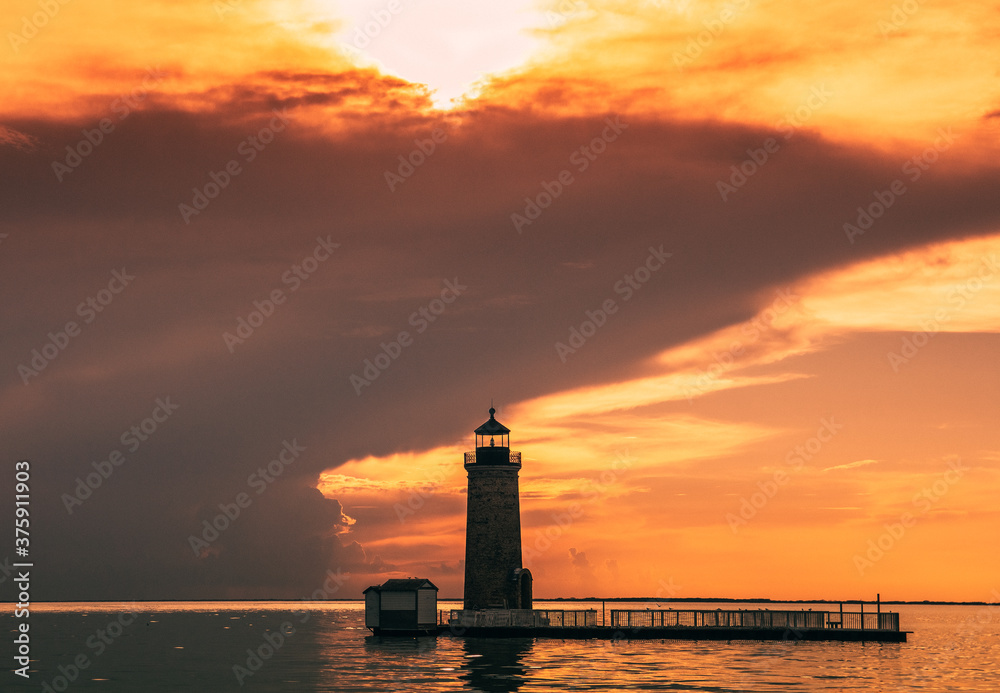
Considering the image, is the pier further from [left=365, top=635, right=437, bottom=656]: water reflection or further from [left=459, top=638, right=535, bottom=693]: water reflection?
[left=365, top=635, right=437, bottom=656]: water reflection

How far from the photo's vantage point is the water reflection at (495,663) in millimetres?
53138

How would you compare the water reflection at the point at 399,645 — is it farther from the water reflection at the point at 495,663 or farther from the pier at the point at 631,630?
the water reflection at the point at 495,663

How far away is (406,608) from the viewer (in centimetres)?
8344

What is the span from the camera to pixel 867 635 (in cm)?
8312

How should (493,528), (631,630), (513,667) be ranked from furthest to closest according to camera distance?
(631,630) → (493,528) → (513,667)

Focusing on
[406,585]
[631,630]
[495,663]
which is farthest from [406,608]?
[495,663]

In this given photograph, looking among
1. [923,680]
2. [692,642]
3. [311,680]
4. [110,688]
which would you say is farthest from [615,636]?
[110,688]

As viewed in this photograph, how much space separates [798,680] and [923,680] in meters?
9.99

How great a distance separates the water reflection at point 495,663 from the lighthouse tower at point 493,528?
3.31 metres

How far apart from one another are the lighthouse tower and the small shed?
6.90 meters

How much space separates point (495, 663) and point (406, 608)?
68.5 ft

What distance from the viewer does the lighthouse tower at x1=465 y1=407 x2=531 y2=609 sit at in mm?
76000

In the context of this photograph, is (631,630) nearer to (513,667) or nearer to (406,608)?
(406,608)

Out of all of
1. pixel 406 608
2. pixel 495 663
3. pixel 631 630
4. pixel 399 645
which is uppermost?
pixel 406 608
